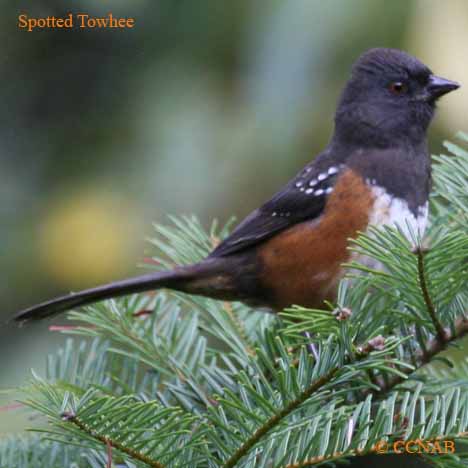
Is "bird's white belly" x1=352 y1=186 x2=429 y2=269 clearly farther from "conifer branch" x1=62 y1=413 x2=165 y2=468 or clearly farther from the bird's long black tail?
"conifer branch" x1=62 y1=413 x2=165 y2=468

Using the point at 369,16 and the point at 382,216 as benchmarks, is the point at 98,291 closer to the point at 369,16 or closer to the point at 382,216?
the point at 382,216

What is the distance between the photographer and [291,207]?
256cm

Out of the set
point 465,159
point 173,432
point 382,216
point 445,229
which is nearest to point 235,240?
point 382,216

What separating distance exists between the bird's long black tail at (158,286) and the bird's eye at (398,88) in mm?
854

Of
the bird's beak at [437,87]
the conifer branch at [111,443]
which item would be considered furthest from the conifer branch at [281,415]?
the bird's beak at [437,87]

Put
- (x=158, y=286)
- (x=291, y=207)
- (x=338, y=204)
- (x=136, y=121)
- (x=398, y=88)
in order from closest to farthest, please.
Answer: (x=158, y=286), (x=338, y=204), (x=291, y=207), (x=398, y=88), (x=136, y=121)

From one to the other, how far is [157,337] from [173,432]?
1.98 ft

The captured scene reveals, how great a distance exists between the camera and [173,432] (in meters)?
1.29

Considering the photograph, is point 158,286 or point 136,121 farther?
point 136,121

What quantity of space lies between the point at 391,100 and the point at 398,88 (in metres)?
0.04

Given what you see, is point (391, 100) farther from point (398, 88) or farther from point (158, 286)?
point (158, 286)

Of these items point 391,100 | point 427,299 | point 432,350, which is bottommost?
point 432,350

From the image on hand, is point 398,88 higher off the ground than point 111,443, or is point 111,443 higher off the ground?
point 398,88

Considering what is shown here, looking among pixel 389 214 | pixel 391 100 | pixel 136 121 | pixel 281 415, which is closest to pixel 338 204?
pixel 389 214
